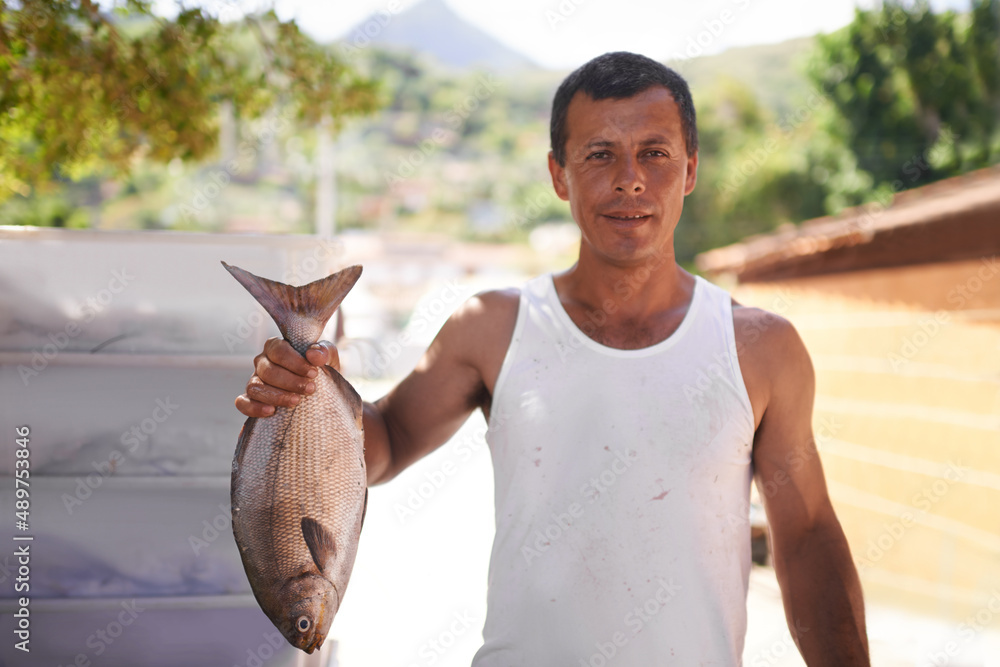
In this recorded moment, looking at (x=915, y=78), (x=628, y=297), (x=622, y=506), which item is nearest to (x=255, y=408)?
(x=622, y=506)

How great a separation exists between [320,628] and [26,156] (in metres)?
4.56

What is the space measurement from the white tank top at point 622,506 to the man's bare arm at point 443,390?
136 millimetres

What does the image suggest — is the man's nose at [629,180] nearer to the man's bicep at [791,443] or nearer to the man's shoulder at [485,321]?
the man's shoulder at [485,321]

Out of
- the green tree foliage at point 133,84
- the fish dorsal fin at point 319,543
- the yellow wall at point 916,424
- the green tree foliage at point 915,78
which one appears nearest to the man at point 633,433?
the fish dorsal fin at point 319,543

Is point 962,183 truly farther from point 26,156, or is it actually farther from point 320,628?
point 26,156

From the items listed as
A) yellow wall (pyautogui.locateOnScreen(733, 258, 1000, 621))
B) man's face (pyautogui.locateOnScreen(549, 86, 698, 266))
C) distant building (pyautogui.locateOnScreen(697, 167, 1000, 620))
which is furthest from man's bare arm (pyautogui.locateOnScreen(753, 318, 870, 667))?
yellow wall (pyautogui.locateOnScreen(733, 258, 1000, 621))

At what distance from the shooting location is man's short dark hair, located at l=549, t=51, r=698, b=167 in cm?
202

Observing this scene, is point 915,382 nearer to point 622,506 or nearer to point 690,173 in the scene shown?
point 690,173

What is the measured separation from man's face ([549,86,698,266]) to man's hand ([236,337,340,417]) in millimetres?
783

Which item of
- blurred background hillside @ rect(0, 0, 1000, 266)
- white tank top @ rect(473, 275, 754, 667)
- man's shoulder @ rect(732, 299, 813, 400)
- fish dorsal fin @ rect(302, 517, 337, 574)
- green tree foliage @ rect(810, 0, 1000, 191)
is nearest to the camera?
fish dorsal fin @ rect(302, 517, 337, 574)

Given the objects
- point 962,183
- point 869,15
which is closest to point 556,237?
point 869,15

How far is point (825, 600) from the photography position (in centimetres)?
195

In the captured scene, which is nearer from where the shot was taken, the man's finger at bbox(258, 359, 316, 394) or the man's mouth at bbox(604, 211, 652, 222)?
the man's finger at bbox(258, 359, 316, 394)

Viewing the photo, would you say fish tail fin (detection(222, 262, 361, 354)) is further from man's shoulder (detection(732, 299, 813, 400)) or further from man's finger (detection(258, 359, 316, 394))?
man's shoulder (detection(732, 299, 813, 400))
